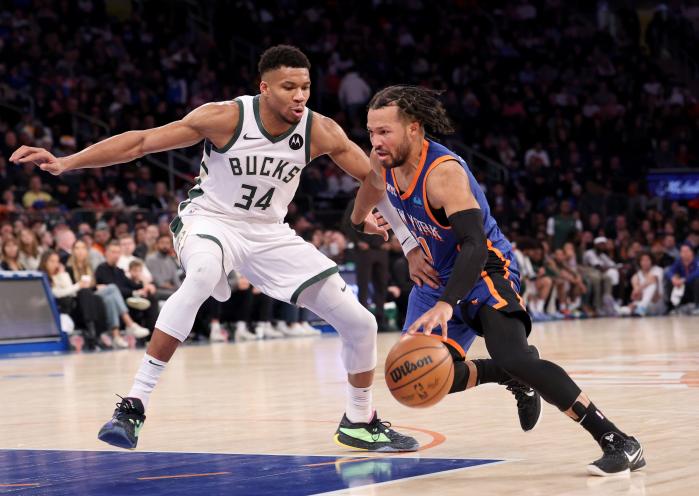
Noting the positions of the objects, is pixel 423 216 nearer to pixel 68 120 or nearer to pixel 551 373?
pixel 551 373

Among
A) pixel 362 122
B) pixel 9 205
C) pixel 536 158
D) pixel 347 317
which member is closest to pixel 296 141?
pixel 347 317

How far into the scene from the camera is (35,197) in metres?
17.5

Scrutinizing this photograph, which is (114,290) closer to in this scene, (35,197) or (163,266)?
(163,266)

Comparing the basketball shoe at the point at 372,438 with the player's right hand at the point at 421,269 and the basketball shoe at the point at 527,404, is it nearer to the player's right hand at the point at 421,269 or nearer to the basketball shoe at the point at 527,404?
the basketball shoe at the point at 527,404

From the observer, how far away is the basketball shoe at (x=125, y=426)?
18.7 ft

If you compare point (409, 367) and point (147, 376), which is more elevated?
point (409, 367)

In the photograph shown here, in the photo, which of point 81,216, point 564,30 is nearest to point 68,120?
point 81,216

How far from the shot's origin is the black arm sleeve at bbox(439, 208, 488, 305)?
5074 millimetres

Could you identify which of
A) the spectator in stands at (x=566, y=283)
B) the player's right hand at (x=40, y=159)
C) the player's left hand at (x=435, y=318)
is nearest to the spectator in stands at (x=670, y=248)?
the spectator in stands at (x=566, y=283)

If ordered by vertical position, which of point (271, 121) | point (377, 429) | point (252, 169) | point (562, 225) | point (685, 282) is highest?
point (271, 121)

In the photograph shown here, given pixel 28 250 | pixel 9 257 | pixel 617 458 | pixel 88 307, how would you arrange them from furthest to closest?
1. pixel 28 250
2. pixel 88 307
3. pixel 9 257
4. pixel 617 458

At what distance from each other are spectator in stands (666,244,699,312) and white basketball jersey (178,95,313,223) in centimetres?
1590

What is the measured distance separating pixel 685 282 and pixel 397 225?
16.1 meters

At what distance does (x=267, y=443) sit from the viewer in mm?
6387
